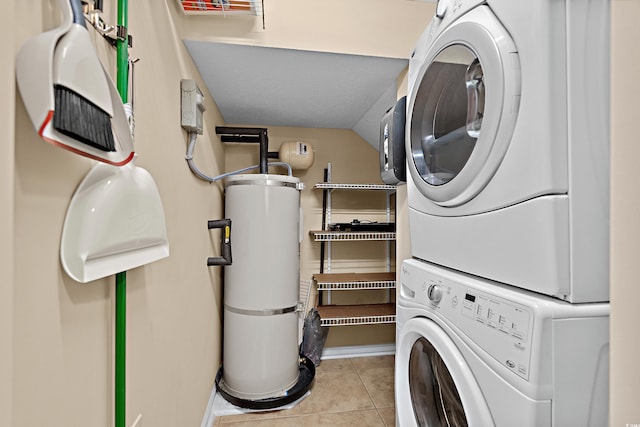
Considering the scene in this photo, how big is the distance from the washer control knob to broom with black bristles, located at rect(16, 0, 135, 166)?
2.92 ft

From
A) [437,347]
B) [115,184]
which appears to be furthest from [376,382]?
[115,184]

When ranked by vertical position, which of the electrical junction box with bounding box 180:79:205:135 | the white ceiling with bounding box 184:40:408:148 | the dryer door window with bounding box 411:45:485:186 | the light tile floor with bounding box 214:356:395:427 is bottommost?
the light tile floor with bounding box 214:356:395:427

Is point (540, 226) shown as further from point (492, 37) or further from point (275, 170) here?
point (275, 170)

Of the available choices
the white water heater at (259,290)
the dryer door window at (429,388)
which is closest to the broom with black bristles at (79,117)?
the dryer door window at (429,388)

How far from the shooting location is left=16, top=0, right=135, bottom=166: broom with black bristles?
46cm

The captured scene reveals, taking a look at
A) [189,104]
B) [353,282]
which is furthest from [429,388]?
[189,104]

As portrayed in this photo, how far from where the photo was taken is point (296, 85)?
1926 millimetres

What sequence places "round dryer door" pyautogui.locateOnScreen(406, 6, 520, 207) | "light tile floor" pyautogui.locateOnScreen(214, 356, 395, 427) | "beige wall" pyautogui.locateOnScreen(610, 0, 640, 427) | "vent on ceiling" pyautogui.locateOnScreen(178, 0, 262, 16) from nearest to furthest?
"beige wall" pyautogui.locateOnScreen(610, 0, 640, 427), "round dryer door" pyautogui.locateOnScreen(406, 6, 520, 207), "vent on ceiling" pyautogui.locateOnScreen(178, 0, 262, 16), "light tile floor" pyautogui.locateOnScreen(214, 356, 395, 427)

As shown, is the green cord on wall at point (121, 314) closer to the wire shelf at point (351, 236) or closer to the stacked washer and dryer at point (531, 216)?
the stacked washer and dryer at point (531, 216)

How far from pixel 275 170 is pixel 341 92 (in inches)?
38.9

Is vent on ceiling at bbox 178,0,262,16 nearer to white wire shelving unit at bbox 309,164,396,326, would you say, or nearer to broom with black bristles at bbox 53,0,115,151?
broom with black bristles at bbox 53,0,115,151

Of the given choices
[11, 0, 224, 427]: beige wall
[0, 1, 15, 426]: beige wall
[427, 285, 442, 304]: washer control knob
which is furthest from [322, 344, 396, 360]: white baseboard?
[0, 1, 15, 426]: beige wall

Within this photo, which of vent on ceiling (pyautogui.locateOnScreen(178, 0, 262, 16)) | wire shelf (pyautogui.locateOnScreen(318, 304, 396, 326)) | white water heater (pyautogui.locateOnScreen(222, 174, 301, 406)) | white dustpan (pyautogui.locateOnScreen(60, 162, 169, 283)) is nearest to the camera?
white dustpan (pyautogui.locateOnScreen(60, 162, 169, 283))

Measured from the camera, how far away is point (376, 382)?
2.28m
